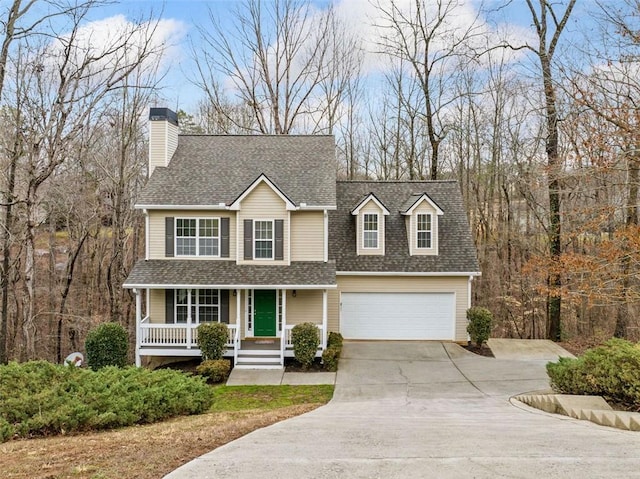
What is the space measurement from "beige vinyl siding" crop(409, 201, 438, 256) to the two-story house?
0.04 m

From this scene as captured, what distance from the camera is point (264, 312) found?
17.9m

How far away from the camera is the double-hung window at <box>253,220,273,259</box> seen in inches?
703

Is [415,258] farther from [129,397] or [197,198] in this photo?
[129,397]

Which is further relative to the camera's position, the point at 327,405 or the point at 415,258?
the point at 415,258

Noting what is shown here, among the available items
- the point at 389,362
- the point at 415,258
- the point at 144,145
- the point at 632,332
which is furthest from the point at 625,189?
the point at 144,145

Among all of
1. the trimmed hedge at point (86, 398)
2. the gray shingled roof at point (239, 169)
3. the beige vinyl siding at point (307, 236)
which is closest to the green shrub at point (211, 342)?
the beige vinyl siding at point (307, 236)

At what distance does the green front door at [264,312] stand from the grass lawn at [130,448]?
24.3 ft

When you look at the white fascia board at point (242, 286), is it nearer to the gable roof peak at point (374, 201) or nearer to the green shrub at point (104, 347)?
the green shrub at point (104, 347)

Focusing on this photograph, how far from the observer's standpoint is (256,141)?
69.5ft

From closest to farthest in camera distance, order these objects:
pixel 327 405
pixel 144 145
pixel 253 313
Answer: pixel 327 405 < pixel 253 313 < pixel 144 145

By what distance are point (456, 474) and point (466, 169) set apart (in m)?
27.8

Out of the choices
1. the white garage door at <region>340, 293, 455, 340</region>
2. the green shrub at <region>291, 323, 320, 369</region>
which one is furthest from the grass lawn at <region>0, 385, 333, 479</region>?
the white garage door at <region>340, 293, 455, 340</region>

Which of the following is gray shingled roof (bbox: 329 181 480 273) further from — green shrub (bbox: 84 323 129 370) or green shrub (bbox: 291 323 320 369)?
green shrub (bbox: 84 323 129 370)

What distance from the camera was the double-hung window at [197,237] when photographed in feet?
59.4
